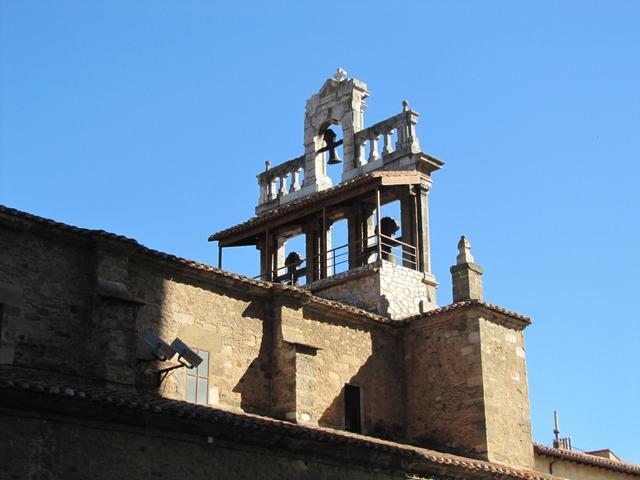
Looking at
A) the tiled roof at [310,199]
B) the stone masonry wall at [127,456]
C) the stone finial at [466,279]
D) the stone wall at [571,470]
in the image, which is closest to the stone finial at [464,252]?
the stone finial at [466,279]

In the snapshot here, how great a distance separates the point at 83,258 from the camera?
19.8 metres

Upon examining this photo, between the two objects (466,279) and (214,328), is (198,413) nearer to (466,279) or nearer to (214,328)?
(214,328)

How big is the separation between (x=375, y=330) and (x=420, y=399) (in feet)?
6.08

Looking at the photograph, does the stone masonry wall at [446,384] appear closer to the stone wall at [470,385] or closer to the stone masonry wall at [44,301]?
the stone wall at [470,385]

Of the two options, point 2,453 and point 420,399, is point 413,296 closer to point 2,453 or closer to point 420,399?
point 420,399

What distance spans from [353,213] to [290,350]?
6856mm

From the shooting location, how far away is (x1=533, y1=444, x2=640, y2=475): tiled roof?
25.8 metres

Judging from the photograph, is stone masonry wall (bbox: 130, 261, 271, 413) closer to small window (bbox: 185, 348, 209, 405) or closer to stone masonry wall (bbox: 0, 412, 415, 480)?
small window (bbox: 185, 348, 209, 405)

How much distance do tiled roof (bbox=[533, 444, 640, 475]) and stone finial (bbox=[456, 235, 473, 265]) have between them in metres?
4.62

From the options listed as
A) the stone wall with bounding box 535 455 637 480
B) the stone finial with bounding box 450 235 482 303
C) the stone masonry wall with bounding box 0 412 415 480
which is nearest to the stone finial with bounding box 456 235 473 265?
the stone finial with bounding box 450 235 482 303

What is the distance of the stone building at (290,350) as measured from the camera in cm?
1728

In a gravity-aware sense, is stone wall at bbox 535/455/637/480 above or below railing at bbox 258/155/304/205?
below

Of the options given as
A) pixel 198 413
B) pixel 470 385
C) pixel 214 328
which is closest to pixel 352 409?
pixel 470 385

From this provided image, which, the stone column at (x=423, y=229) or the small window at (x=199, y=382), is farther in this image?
the stone column at (x=423, y=229)
